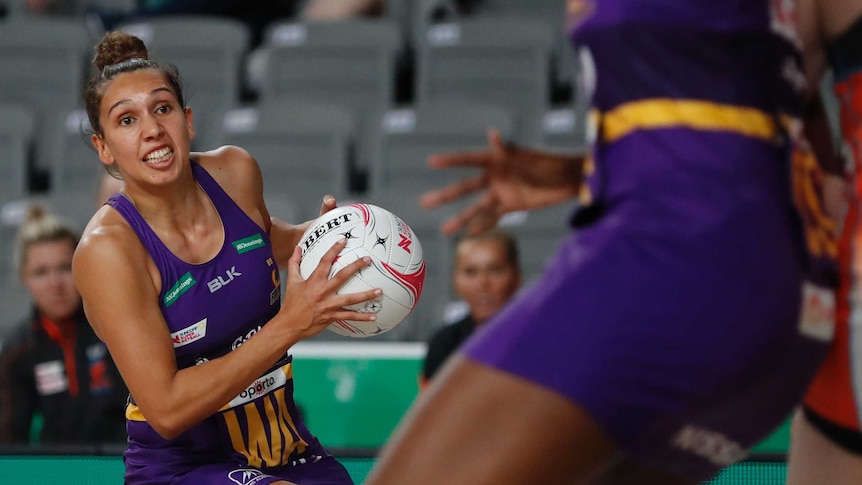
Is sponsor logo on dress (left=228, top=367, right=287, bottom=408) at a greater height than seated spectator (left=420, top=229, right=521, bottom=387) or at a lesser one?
greater

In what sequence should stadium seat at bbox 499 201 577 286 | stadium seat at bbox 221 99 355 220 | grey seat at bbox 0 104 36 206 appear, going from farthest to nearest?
1. grey seat at bbox 0 104 36 206
2. stadium seat at bbox 221 99 355 220
3. stadium seat at bbox 499 201 577 286

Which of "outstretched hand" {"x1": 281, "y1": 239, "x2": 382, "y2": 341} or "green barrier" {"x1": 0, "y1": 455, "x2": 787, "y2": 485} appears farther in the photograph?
"green barrier" {"x1": 0, "y1": 455, "x2": 787, "y2": 485}

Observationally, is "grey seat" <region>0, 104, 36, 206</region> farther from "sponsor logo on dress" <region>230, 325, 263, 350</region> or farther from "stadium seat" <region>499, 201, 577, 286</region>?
"sponsor logo on dress" <region>230, 325, 263, 350</region>

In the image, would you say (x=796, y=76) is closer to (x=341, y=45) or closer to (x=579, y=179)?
(x=579, y=179)

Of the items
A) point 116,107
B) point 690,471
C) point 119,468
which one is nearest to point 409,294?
point 116,107

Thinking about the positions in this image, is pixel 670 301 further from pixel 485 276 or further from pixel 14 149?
pixel 14 149

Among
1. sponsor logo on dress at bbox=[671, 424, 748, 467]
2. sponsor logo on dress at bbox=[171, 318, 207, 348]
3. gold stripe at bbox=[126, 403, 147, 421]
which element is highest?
sponsor logo on dress at bbox=[671, 424, 748, 467]

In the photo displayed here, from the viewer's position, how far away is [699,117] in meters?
1.84

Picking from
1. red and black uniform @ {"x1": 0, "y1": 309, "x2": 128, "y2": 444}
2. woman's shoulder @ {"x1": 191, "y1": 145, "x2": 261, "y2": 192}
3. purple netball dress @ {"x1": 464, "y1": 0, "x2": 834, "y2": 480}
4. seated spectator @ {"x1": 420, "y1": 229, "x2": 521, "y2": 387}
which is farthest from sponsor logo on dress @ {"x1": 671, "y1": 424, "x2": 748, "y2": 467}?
red and black uniform @ {"x1": 0, "y1": 309, "x2": 128, "y2": 444}

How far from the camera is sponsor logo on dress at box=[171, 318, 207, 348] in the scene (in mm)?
2889

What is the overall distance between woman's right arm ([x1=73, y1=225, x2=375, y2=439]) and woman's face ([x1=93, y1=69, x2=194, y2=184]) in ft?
0.81

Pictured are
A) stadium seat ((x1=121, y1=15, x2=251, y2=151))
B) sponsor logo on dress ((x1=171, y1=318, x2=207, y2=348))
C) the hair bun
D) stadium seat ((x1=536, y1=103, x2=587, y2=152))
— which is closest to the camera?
sponsor logo on dress ((x1=171, y1=318, x2=207, y2=348))

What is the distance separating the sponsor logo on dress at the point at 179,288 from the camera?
288cm

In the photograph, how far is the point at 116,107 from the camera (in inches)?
115
